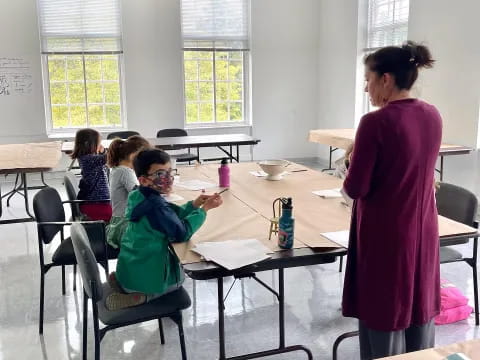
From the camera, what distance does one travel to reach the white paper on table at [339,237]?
71.3 inches

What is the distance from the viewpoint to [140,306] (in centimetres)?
195

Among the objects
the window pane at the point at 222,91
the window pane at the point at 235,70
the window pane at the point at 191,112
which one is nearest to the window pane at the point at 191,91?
the window pane at the point at 191,112

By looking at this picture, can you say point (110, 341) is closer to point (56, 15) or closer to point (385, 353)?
point (385, 353)

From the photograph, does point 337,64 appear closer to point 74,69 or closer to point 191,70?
point 191,70

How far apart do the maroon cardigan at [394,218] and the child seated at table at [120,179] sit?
4.52 feet

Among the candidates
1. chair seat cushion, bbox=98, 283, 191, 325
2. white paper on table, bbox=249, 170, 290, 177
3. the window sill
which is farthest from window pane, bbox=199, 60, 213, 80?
chair seat cushion, bbox=98, 283, 191, 325

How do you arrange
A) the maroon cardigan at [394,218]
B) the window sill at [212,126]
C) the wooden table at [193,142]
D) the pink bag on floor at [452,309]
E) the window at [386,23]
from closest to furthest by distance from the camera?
the maroon cardigan at [394,218], the pink bag on floor at [452,309], the wooden table at [193,142], the window at [386,23], the window sill at [212,126]

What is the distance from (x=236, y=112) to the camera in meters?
7.66

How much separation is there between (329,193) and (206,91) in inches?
202

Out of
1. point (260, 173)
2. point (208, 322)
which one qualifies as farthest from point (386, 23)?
point (208, 322)

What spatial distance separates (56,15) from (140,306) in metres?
5.76

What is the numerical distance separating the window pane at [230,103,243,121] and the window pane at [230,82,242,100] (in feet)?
0.36

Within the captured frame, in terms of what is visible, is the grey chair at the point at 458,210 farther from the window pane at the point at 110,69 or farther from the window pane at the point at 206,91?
the window pane at the point at 110,69

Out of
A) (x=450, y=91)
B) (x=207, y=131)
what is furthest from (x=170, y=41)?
(x=450, y=91)
